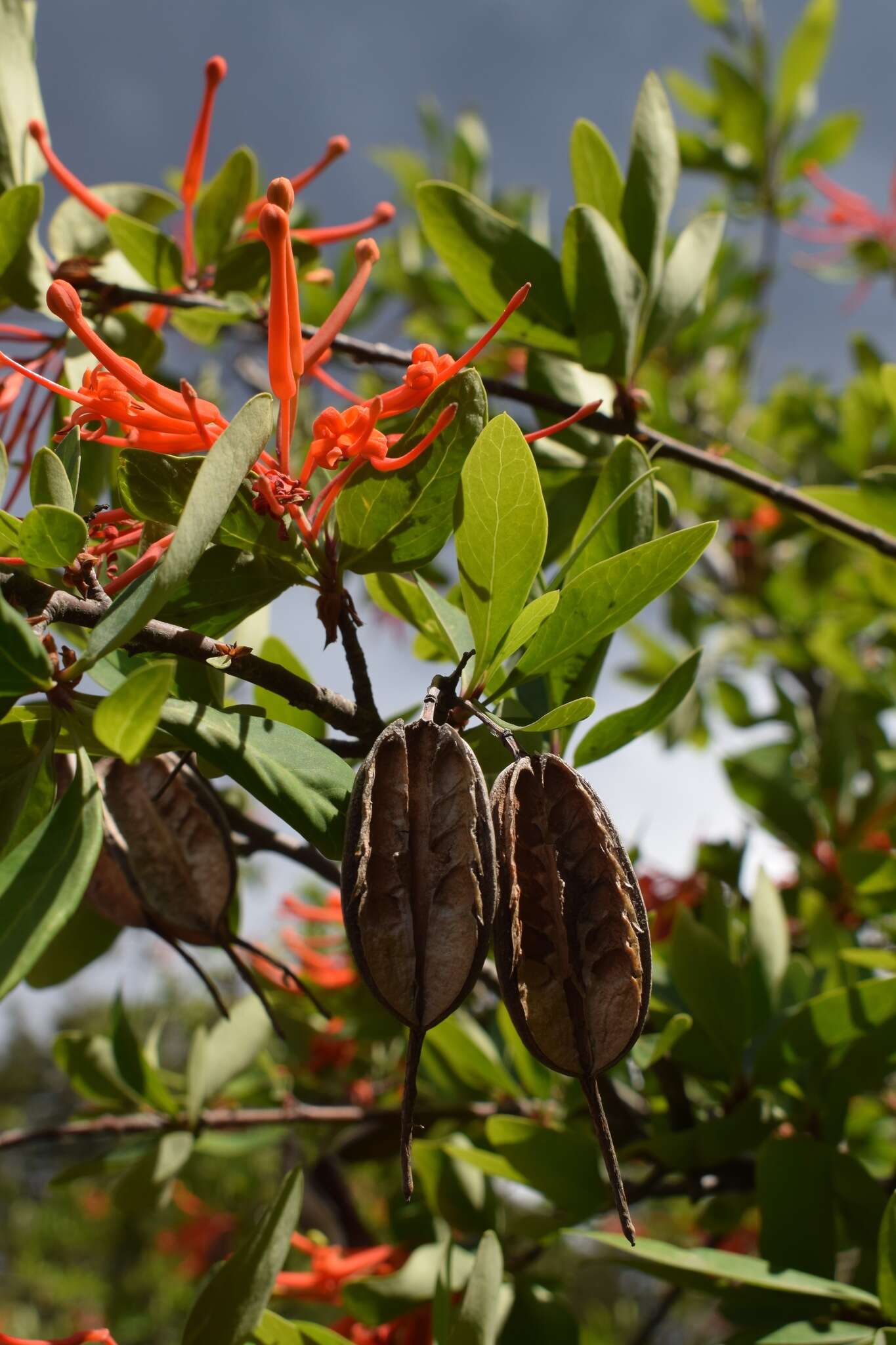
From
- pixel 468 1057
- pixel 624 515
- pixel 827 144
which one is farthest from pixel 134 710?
pixel 827 144

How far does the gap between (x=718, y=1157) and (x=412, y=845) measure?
616 mm

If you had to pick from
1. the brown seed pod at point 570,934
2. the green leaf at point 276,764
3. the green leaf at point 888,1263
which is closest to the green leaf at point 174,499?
the green leaf at point 276,764

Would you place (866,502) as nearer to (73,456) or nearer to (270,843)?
(270,843)

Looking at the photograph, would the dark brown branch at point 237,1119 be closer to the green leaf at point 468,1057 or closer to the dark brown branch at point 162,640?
the green leaf at point 468,1057

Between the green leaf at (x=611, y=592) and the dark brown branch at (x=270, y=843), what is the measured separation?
1.25 feet

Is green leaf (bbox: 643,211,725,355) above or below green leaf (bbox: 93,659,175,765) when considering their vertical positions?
above

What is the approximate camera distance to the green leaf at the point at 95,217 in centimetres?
107

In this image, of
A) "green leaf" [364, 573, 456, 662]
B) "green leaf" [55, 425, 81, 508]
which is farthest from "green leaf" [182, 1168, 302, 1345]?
"green leaf" [55, 425, 81, 508]

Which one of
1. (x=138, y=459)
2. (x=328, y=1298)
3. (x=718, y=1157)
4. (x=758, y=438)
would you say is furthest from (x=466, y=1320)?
(x=758, y=438)

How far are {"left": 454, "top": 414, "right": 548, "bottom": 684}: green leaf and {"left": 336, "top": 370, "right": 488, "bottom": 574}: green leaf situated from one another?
2 centimetres

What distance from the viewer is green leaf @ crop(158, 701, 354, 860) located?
57 centimetres

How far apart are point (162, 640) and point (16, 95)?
0.72 m

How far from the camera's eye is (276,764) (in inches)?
23.1

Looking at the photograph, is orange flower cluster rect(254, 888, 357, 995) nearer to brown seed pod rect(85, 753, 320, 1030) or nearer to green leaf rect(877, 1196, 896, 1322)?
brown seed pod rect(85, 753, 320, 1030)
